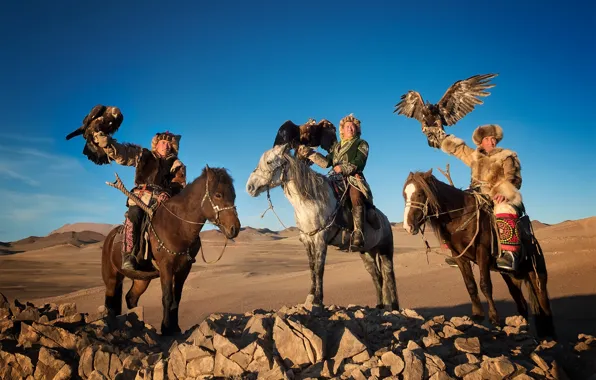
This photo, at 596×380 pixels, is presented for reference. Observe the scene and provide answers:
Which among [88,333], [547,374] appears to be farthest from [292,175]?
[547,374]

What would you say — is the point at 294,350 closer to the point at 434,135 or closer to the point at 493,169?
the point at 493,169

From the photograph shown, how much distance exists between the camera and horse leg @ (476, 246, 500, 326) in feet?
18.3

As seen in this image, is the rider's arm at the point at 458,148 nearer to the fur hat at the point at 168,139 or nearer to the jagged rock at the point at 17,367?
the fur hat at the point at 168,139

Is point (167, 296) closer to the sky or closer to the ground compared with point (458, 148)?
closer to the ground

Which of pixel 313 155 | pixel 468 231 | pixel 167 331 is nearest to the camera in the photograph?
pixel 167 331

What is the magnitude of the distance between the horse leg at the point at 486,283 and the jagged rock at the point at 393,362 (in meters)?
2.64

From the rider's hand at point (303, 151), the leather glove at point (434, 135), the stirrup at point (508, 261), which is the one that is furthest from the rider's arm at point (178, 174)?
the stirrup at point (508, 261)

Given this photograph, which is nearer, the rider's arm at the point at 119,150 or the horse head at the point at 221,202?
the horse head at the point at 221,202

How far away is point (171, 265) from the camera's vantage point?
578 centimetres

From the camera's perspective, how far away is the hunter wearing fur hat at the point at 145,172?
6.11m

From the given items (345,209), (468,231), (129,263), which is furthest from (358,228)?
(129,263)

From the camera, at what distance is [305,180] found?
597cm

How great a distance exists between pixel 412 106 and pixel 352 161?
1929 millimetres

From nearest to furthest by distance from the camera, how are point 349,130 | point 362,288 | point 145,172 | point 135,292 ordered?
point 145,172, point 349,130, point 135,292, point 362,288
